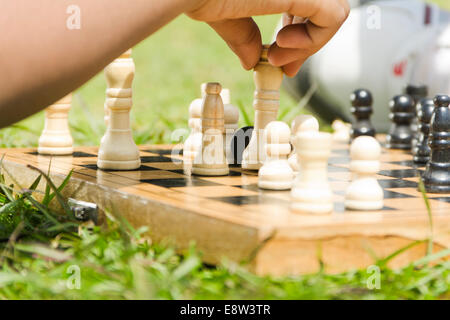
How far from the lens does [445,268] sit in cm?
136

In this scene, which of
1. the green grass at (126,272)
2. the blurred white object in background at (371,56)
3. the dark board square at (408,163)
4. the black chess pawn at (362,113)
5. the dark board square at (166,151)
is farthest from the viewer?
the blurred white object in background at (371,56)

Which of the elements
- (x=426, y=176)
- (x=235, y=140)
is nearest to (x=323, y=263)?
(x=426, y=176)

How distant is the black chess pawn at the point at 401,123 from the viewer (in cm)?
250

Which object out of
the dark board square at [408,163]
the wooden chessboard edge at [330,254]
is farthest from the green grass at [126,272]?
the dark board square at [408,163]

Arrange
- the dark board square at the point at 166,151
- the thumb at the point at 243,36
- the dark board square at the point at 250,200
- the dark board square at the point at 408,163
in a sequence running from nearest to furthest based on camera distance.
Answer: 1. the dark board square at the point at 250,200
2. the thumb at the point at 243,36
3. the dark board square at the point at 408,163
4. the dark board square at the point at 166,151

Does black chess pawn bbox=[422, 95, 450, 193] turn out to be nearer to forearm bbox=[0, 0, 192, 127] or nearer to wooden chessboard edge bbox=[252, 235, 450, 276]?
wooden chessboard edge bbox=[252, 235, 450, 276]

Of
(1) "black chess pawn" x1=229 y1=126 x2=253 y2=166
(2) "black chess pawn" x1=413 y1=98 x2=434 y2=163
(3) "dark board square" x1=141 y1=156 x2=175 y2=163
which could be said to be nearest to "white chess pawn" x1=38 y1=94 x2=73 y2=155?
(3) "dark board square" x1=141 y1=156 x2=175 y2=163

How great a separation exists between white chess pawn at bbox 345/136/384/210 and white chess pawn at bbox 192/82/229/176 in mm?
410

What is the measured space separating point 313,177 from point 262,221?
0.56ft

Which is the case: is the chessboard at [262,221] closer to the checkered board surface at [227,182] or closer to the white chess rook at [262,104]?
the checkered board surface at [227,182]

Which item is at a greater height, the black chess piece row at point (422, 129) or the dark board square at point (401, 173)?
the black chess piece row at point (422, 129)

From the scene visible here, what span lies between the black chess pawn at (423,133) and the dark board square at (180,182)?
0.74m
